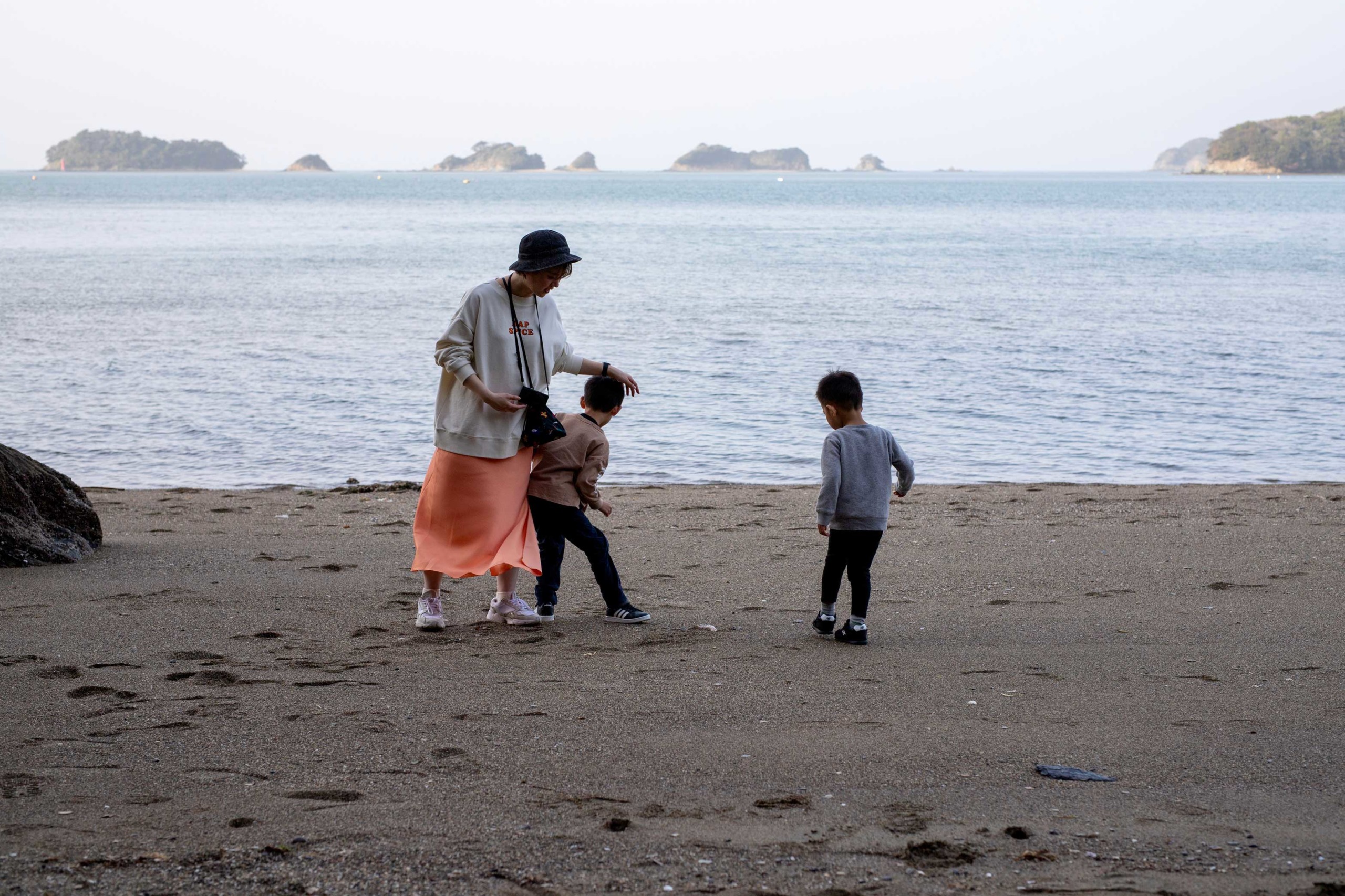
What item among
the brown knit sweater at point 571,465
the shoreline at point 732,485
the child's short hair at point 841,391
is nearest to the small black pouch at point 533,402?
the brown knit sweater at point 571,465

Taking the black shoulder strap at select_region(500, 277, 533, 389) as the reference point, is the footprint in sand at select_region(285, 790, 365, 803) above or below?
below

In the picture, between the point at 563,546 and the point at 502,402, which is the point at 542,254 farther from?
the point at 563,546

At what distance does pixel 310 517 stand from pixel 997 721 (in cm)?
556

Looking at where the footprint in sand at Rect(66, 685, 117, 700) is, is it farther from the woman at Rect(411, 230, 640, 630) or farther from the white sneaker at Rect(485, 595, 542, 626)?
the white sneaker at Rect(485, 595, 542, 626)

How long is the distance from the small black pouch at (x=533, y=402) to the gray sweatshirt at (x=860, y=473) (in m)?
1.16

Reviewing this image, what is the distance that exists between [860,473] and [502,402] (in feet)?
4.94

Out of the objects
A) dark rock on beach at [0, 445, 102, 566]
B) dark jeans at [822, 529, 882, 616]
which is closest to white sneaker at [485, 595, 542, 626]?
dark jeans at [822, 529, 882, 616]

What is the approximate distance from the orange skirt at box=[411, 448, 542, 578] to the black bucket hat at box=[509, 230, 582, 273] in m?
0.84

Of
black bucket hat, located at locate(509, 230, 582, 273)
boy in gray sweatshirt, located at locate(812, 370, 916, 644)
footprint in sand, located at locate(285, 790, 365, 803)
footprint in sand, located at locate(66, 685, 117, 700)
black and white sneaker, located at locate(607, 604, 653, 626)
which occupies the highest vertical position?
black bucket hat, located at locate(509, 230, 582, 273)

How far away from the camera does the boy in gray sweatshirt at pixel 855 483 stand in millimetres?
4918

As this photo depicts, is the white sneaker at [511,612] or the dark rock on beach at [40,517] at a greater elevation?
the dark rock on beach at [40,517]

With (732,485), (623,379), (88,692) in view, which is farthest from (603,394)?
(732,485)

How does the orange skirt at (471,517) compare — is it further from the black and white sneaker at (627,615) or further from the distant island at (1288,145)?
the distant island at (1288,145)

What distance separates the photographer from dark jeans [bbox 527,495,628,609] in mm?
5270
